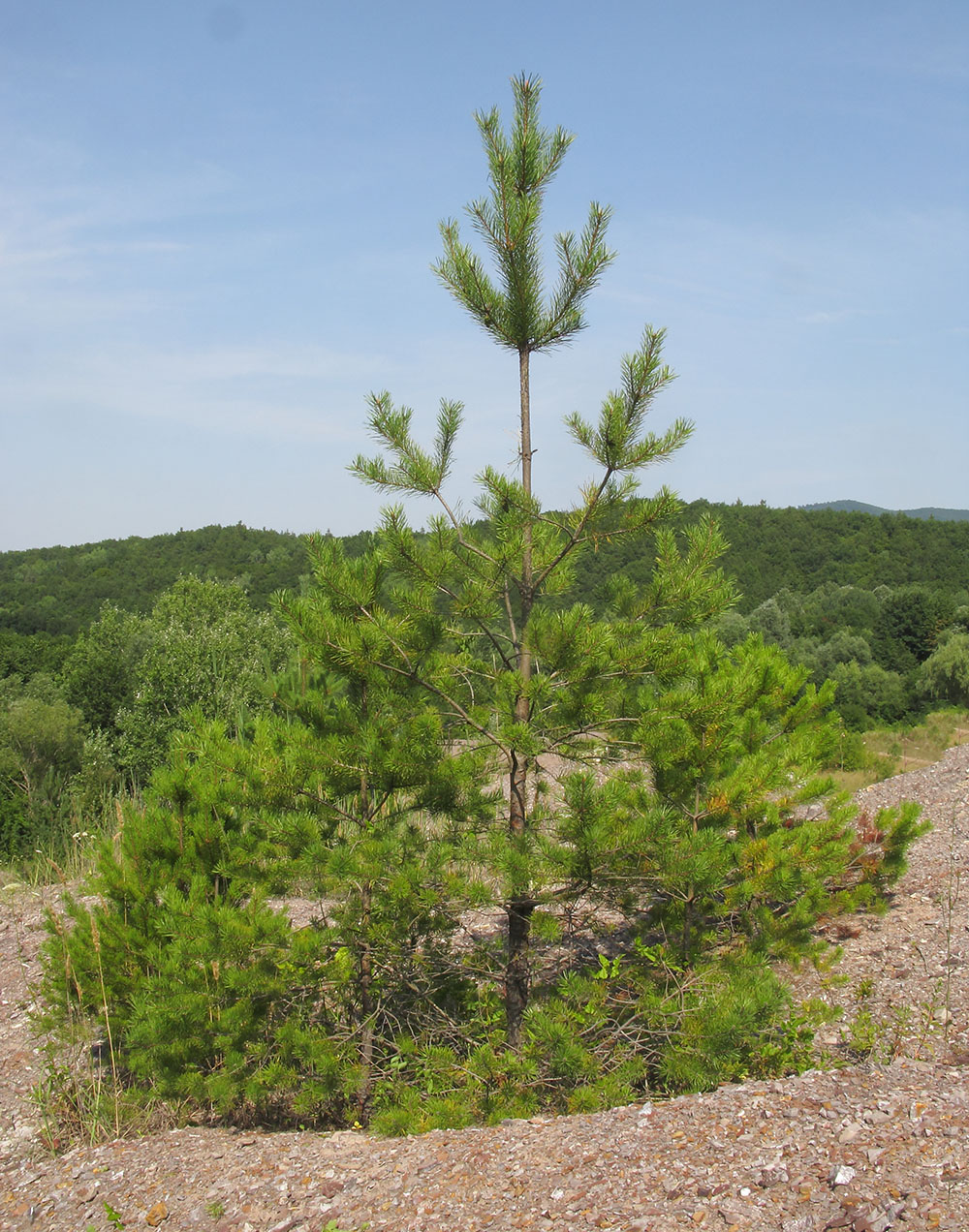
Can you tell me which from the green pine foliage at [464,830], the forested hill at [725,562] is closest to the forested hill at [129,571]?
the forested hill at [725,562]

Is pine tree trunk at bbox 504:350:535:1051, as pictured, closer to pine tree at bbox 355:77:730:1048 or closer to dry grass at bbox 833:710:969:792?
pine tree at bbox 355:77:730:1048

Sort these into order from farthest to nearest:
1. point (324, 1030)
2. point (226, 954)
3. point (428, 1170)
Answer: point (324, 1030)
point (226, 954)
point (428, 1170)

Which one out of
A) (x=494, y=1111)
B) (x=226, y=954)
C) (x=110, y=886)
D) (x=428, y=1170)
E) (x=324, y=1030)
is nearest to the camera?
(x=428, y=1170)

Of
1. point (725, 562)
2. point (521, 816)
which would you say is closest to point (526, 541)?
point (521, 816)

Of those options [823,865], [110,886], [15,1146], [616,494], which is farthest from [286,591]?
[823,865]

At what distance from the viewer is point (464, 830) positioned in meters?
3.94

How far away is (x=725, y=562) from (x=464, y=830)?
42.4 m

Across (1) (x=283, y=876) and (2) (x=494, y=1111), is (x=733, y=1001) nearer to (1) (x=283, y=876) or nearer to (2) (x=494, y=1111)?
(2) (x=494, y=1111)

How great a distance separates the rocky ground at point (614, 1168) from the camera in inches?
90.8

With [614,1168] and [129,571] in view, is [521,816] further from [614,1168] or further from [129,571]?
[129,571]

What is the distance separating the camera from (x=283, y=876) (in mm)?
3611

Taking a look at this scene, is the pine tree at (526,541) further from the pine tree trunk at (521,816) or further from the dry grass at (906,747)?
the dry grass at (906,747)

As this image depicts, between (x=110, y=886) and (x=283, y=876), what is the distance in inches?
43.7

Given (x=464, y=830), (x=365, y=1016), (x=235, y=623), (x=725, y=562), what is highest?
(x=725, y=562)
